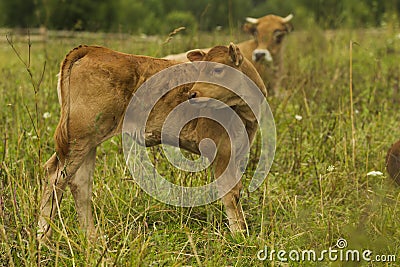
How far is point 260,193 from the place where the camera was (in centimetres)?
462

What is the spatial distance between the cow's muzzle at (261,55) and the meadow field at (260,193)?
0.35m

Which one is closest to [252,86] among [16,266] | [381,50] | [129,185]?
[129,185]

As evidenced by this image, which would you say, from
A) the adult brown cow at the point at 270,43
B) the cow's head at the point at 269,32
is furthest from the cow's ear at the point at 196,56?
the cow's head at the point at 269,32

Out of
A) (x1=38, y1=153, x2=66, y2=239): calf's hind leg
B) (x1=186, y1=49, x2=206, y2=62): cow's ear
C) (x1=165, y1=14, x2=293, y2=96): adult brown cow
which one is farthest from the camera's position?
(x1=165, y1=14, x2=293, y2=96): adult brown cow

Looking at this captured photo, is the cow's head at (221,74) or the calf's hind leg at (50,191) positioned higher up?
the cow's head at (221,74)

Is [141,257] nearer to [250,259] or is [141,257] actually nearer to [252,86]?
[250,259]

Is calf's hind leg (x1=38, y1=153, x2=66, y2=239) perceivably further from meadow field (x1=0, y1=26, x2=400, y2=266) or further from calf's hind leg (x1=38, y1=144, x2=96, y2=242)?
meadow field (x1=0, y1=26, x2=400, y2=266)

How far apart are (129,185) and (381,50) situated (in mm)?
5708

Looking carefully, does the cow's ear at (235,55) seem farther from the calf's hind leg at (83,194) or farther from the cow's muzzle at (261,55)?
the cow's muzzle at (261,55)

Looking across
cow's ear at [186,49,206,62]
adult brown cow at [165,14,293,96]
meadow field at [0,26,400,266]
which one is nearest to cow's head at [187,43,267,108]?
cow's ear at [186,49,206,62]

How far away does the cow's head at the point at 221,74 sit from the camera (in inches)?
159

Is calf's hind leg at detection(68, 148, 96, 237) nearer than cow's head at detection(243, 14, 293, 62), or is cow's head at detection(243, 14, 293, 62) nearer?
calf's hind leg at detection(68, 148, 96, 237)

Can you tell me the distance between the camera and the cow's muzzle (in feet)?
26.0

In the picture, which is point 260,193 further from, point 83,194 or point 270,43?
point 270,43
